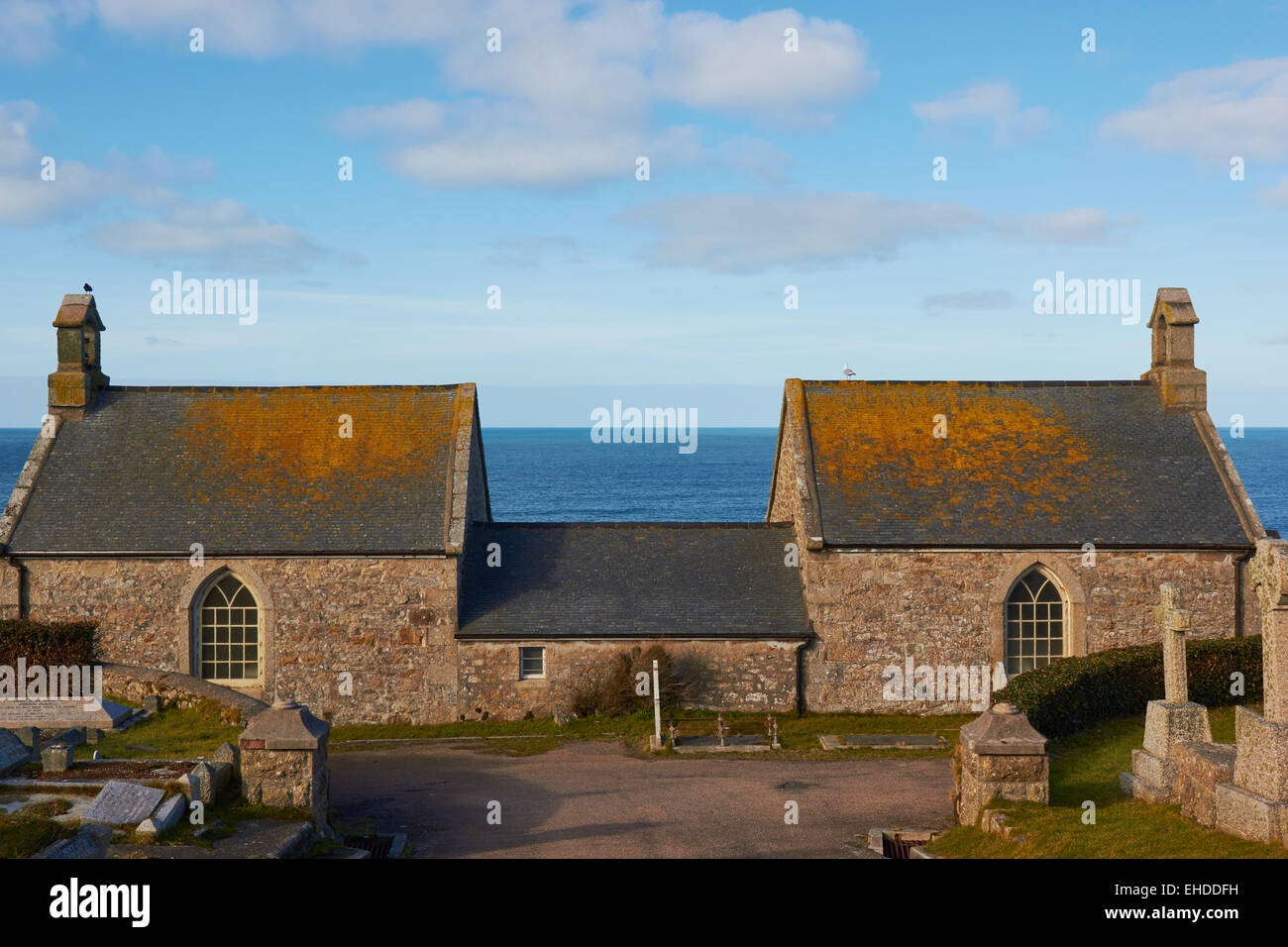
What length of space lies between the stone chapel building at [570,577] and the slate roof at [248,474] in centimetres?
8

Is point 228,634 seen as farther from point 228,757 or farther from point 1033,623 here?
point 1033,623

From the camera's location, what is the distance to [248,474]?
28.8 m

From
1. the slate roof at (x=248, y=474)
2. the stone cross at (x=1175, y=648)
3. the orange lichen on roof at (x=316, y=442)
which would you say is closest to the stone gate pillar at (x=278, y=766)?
the slate roof at (x=248, y=474)

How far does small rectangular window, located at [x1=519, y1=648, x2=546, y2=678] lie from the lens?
2644 cm

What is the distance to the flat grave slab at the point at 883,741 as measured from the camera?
2341cm

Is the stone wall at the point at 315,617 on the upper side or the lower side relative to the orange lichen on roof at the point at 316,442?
lower

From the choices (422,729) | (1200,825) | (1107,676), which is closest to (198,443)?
(422,729)

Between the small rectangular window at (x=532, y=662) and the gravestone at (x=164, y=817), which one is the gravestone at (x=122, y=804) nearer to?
the gravestone at (x=164, y=817)

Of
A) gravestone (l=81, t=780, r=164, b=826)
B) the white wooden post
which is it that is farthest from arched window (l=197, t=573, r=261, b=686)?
gravestone (l=81, t=780, r=164, b=826)

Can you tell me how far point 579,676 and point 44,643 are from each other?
11911 mm

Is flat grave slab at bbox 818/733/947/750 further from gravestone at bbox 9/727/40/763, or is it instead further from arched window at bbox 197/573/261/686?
gravestone at bbox 9/727/40/763

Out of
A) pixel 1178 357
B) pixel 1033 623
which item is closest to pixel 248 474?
pixel 1033 623

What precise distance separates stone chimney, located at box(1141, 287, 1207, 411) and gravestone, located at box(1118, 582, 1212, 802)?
15.1m
